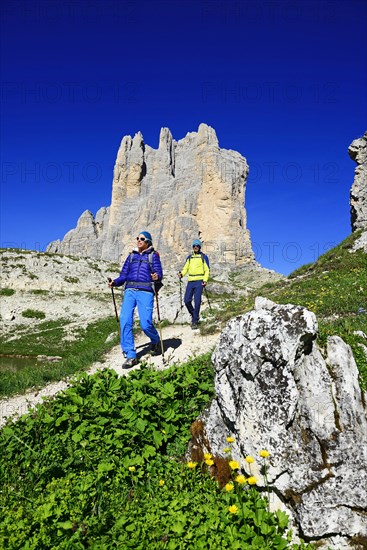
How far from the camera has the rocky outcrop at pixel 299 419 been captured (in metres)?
4.18

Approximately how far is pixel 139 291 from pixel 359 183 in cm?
3744

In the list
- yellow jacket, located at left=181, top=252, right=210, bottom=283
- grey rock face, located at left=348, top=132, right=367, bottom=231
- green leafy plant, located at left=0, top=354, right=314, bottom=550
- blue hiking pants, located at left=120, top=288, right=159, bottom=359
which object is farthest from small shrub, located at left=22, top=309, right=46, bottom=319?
grey rock face, located at left=348, top=132, right=367, bottom=231

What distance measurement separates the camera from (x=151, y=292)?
10.3m

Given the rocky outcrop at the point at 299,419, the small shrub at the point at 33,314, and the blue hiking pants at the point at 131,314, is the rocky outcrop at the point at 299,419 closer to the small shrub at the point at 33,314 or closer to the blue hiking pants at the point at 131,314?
the blue hiking pants at the point at 131,314

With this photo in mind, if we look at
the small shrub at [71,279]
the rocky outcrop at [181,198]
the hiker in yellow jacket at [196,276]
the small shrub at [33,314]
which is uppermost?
the rocky outcrop at [181,198]

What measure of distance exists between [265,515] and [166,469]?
5.33ft

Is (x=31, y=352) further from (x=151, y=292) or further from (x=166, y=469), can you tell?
(x=166, y=469)

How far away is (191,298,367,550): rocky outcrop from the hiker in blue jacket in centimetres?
514

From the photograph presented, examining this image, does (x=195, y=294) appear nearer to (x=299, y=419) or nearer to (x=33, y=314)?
(x=299, y=419)

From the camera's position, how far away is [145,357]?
11.1 m

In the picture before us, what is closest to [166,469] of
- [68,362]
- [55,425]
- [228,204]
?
[55,425]

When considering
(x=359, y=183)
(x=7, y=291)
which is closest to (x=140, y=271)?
(x=359, y=183)

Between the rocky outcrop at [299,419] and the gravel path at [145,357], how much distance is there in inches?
125

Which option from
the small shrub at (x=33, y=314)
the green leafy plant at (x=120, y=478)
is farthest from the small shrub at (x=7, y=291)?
the green leafy plant at (x=120, y=478)
